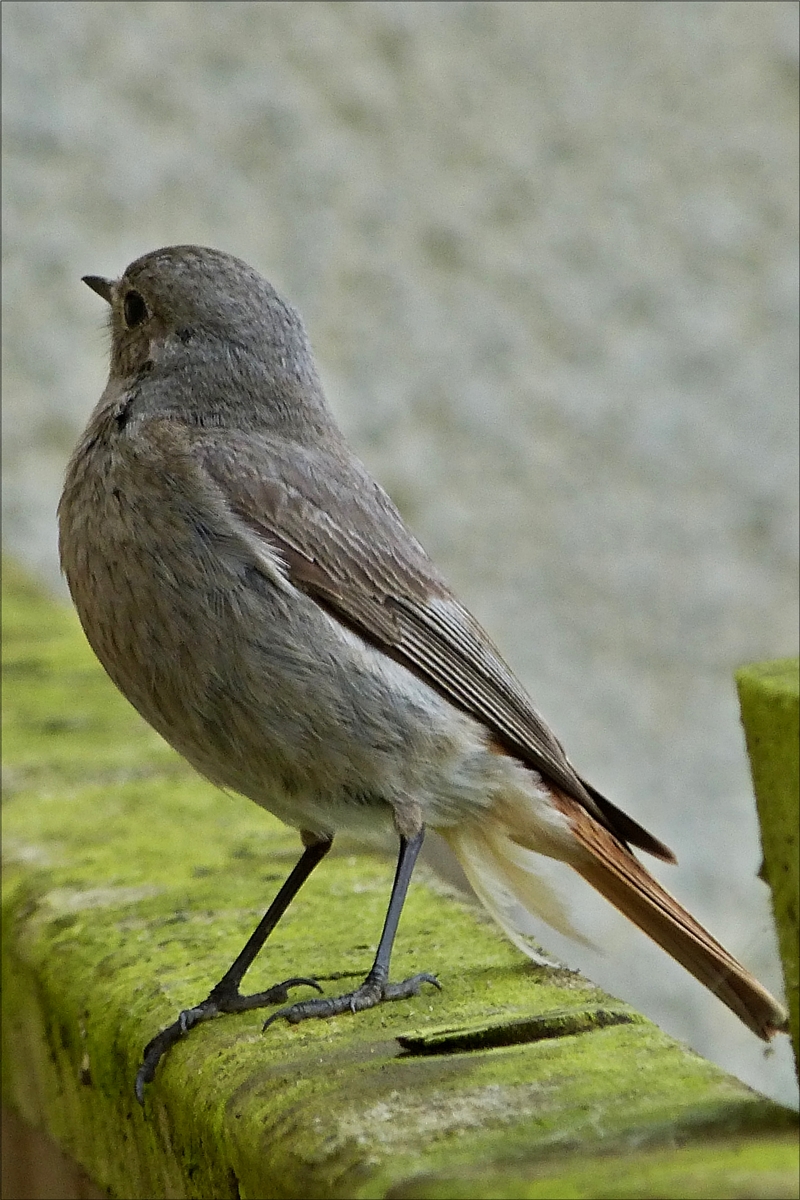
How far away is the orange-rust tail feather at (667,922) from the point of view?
2.34 m

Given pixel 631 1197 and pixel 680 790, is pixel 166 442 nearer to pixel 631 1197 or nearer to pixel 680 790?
pixel 631 1197

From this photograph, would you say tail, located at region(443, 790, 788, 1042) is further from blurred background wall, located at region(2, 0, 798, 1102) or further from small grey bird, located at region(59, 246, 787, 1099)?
blurred background wall, located at region(2, 0, 798, 1102)

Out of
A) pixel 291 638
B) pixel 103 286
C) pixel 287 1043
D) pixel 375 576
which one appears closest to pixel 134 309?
pixel 103 286

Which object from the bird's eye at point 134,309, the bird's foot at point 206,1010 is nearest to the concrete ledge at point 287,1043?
the bird's foot at point 206,1010

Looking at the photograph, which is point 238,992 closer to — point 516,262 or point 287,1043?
point 287,1043

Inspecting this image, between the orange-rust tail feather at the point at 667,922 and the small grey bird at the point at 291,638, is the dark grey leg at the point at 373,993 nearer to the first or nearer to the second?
the small grey bird at the point at 291,638

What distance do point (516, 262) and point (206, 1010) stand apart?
4.96m

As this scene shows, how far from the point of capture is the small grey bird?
7.93 ft

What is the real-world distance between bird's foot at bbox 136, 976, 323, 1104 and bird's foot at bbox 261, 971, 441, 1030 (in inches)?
1.8

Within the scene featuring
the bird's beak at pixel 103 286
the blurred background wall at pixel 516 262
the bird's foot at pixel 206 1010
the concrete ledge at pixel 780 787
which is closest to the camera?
the concrete ledge at pixel 780 787

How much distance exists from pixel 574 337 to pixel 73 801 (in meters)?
3.96

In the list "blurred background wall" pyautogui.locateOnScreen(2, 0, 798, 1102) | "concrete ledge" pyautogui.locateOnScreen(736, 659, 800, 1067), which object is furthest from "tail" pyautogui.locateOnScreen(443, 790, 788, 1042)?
"blurred background wall" pyautogui.locateOnScreen(2, 0, 798, 1102)

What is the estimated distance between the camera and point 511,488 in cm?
667

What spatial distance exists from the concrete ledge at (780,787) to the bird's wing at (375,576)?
1.11 m
